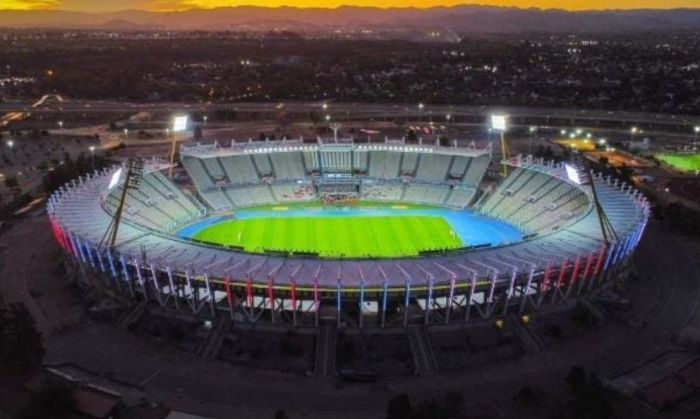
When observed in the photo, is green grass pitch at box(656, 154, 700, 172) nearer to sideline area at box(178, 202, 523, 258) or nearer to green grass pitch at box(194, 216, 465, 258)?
sideline area at box(178, 202, 523, 258)

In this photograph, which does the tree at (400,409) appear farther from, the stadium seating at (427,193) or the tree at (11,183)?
the tree at (11,183)

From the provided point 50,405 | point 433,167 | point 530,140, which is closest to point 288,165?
point 433,167

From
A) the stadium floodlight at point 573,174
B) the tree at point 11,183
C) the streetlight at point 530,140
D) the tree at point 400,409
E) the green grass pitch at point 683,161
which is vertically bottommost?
the tree at point 11,183

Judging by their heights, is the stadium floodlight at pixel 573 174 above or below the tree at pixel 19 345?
above

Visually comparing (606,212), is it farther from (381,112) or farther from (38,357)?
(381,112)

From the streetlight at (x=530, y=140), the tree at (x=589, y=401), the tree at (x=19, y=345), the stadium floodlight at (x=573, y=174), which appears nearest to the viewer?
the tree at (x=589, y=401)

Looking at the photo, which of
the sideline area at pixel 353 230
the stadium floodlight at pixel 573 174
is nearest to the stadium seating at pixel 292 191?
the sideline area at pixel 353 230
